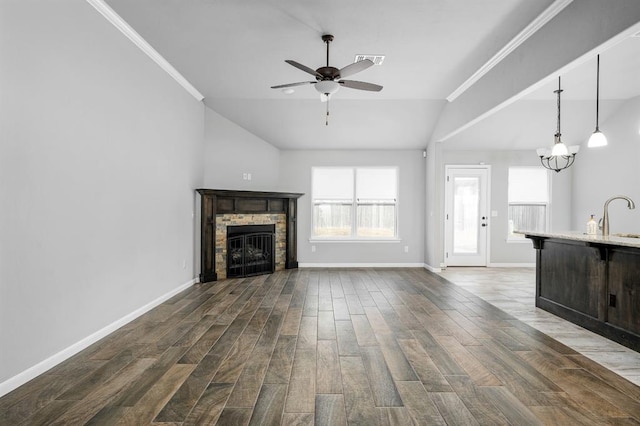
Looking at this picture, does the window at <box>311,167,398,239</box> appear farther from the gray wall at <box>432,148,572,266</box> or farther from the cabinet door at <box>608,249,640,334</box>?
the cabinet door at <box>608,249,640,334</box>

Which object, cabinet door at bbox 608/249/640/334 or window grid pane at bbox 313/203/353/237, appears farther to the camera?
window grid pane at bbox 313/203/353/237

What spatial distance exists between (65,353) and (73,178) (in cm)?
137

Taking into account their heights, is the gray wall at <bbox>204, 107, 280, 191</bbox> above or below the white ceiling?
below

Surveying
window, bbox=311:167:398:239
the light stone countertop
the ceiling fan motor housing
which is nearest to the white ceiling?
the ceiling fan motor housing

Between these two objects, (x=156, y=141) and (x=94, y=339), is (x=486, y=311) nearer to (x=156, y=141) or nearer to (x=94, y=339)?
(x=94, y=339)

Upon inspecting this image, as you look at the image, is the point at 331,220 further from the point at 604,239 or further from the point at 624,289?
the point at 624,289

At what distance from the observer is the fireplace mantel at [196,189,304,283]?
594 centimetres

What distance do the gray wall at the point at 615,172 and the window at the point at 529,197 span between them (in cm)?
60

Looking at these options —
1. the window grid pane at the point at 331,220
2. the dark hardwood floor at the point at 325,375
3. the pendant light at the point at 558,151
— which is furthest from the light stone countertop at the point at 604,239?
the window grid pane at the point at 331,220

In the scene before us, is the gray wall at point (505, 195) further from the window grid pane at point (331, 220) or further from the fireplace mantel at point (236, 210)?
the fireplace mantel at point (236, 210)

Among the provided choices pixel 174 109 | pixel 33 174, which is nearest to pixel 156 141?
pixel 174 109

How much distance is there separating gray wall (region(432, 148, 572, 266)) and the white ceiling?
729 mm

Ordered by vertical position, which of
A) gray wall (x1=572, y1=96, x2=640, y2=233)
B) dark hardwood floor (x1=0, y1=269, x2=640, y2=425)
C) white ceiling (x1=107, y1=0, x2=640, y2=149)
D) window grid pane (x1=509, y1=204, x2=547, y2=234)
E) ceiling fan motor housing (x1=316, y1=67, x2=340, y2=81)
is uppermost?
white ceiling (x1=107, y1=0, x2=640, y2=149)

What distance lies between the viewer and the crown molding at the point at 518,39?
3188 millimetres
